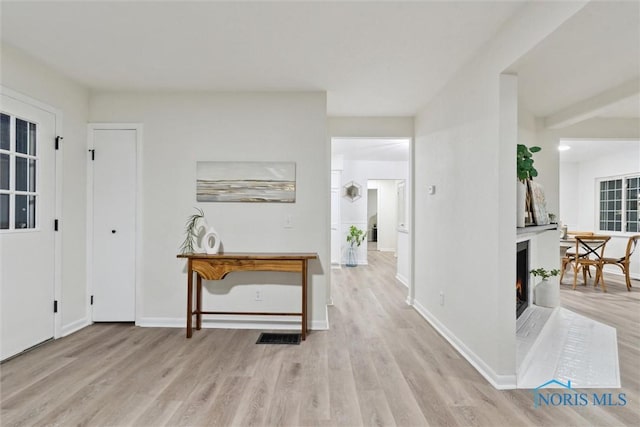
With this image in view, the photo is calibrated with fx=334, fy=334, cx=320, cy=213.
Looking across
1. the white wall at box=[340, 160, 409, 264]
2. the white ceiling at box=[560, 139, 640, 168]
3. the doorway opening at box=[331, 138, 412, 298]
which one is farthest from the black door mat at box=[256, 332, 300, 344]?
the white ceiling at box=[560, 139, 640, 168]

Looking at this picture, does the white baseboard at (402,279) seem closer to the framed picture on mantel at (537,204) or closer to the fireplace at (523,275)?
the fireplace at (523,275)

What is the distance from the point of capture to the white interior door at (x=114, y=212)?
11.5 feet

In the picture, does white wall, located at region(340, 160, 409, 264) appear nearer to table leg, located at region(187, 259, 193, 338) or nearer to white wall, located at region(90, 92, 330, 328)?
white wall, located at region(90, 92, 330, 328)

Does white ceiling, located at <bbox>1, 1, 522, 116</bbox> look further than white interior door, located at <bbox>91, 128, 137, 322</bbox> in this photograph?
No

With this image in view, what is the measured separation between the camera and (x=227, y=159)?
3.51m

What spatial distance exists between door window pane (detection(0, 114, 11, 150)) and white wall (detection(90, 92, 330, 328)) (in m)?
0.90

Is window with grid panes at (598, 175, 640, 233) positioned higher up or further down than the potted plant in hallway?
higher up

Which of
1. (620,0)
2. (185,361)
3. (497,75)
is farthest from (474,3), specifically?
(185,361)

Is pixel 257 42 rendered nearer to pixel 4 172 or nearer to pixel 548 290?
pixel 4 172

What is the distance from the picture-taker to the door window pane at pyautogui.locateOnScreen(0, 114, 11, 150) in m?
2.63

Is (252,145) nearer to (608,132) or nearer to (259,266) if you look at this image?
(259,266)

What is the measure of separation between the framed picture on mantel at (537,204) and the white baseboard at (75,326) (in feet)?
14.8

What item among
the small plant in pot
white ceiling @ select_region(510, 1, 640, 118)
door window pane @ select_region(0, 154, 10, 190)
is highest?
white ceiling @ select_region(510, 1, 640, 118)

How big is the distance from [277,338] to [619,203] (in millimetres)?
7427
